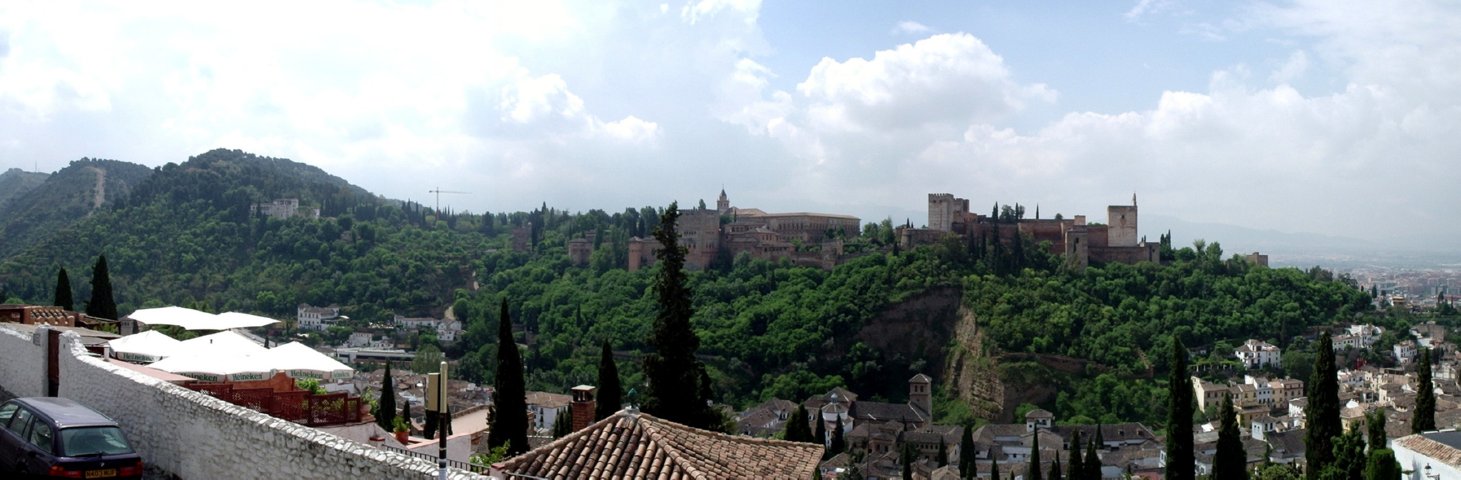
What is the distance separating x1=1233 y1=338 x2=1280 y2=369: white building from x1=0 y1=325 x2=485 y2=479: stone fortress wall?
6999 centimetres

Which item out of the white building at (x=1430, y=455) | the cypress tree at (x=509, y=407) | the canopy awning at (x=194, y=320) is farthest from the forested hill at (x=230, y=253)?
the white building at (x=1430, y=455)

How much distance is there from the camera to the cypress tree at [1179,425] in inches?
1204

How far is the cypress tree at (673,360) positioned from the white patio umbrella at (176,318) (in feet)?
26.3

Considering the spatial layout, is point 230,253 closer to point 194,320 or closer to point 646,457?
point 194,320

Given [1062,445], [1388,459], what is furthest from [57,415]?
[1062,445]

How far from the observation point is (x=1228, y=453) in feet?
105

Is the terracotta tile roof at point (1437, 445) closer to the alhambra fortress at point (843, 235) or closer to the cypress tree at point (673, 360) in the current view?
the cypress tree at point (673, 360)

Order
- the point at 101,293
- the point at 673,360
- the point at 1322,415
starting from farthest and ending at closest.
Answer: the point at 1322,415 → the point at 101,293 → the point at 673,360

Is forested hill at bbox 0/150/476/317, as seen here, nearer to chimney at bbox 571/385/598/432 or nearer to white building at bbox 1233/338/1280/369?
white building at bbox 1233/338/1280/369

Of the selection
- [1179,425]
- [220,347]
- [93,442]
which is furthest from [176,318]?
[1179,425]

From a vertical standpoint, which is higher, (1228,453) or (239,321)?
(239,321)

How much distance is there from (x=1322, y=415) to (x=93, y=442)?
29028mm

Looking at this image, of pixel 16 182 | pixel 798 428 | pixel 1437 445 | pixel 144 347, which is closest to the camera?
pixel 144 347

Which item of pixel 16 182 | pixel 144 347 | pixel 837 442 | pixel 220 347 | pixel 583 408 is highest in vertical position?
pixel 16 182
